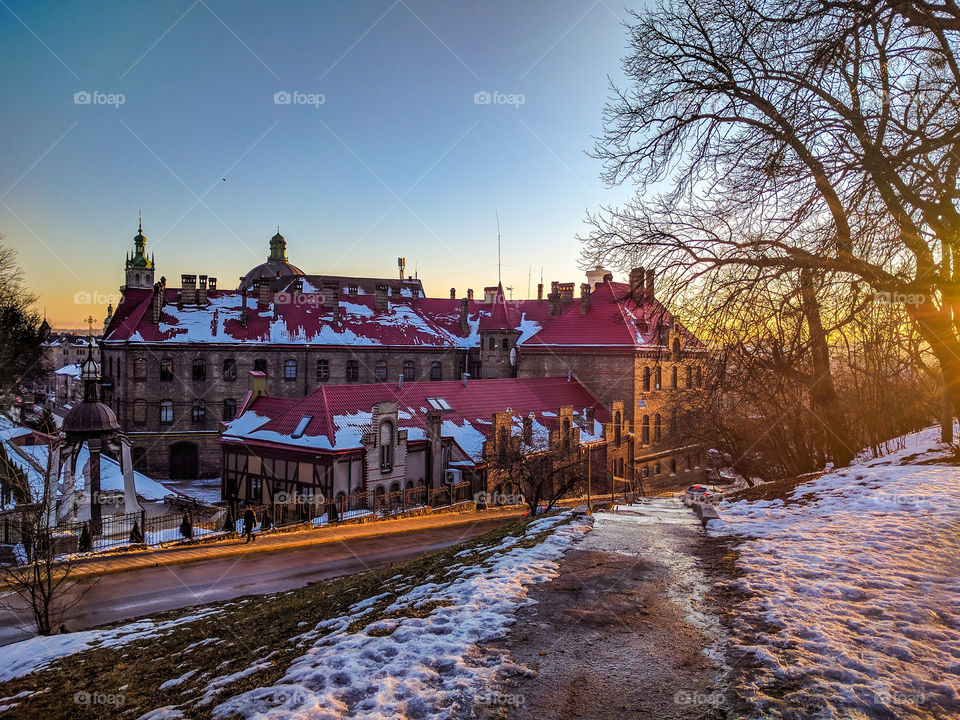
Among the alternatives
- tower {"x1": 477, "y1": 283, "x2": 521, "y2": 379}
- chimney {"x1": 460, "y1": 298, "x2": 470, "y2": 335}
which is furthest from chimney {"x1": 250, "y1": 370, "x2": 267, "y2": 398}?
chimney {"x1": 460, "y1": 298, "x2": 470, "y2": 335}

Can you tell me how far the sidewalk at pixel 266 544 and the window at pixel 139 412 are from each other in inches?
900

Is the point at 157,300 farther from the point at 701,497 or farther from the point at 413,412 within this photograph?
the point at 701,497

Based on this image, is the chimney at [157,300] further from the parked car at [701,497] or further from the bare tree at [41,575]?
the parked car at [701,497]

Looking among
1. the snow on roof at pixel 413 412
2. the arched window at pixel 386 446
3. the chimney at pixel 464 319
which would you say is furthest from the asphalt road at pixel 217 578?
the chimney at pixel 464 319

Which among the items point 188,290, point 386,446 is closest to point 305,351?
point 188,290

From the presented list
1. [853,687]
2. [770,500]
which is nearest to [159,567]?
[770,500]

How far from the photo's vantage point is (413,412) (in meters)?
32.1

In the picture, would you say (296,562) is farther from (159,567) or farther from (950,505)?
(950,505)

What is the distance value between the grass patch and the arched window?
57.1ft

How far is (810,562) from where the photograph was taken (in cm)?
801

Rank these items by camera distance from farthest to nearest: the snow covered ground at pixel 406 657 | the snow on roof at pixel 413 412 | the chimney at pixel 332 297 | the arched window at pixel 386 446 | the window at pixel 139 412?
the chimney at pixel 332 297, the window at pixel 139 412, the arched window at pixel 386 446, the snow on roof at pixel 413 412, the snow covered ground at pixel 406 657

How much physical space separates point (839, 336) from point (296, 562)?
16.7 meters

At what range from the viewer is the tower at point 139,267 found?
5956 centimetres

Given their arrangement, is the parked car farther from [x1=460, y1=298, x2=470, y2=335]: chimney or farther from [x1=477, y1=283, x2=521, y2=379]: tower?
[x1=460, y1=298, x2=470, y2=335]: chimney
